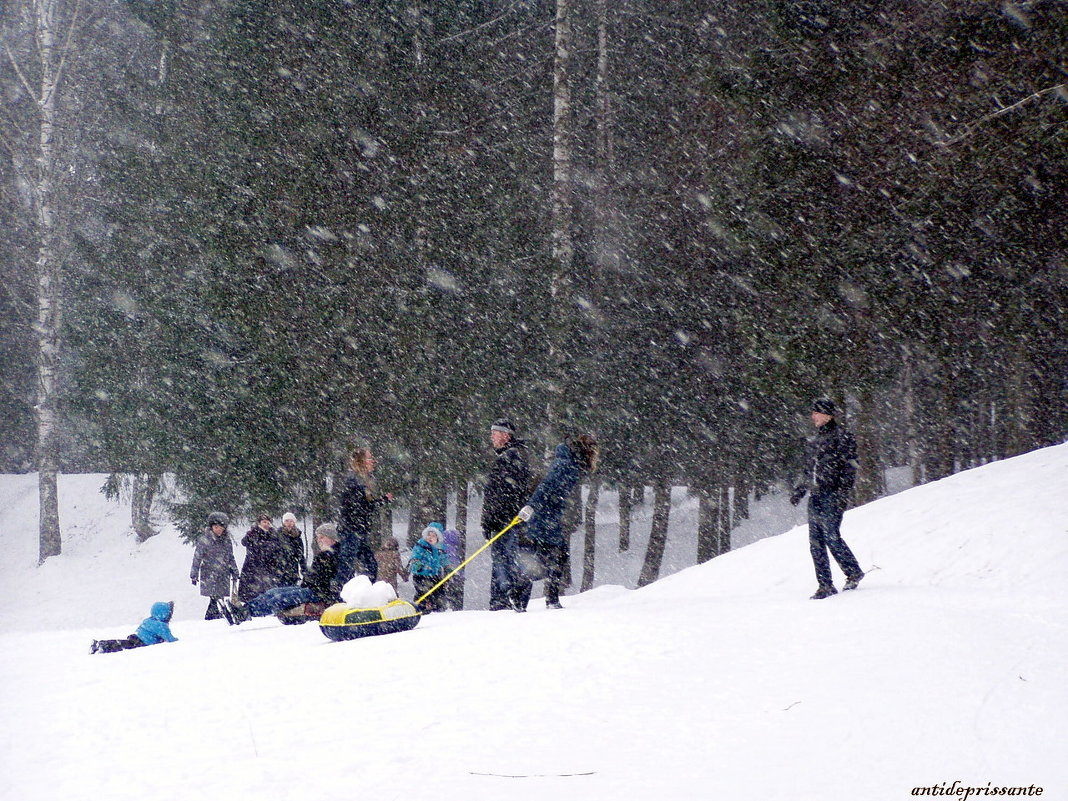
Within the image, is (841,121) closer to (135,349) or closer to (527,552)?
(527,552)

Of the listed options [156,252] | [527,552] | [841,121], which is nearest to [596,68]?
[841,121]

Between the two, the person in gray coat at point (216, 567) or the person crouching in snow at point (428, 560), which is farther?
the person in gray coat at point (216, 567)

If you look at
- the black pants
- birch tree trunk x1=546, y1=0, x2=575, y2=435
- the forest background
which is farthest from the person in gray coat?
birch tree trunk x1=546, y1=0, x2=575, y2=435

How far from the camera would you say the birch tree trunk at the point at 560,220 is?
1443 cm

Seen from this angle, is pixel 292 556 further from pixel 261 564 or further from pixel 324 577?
pixel 324 577

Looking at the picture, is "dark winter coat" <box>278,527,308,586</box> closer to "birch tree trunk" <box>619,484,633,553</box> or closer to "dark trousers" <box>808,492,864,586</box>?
"dark trousers" <box>808,492,864,586</box>

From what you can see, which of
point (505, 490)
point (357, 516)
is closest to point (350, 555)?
point (357, 516)

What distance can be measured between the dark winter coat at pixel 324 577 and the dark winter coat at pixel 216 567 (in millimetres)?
3676

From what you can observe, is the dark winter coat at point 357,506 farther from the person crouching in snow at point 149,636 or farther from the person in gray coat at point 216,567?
the person in gray coat at point 216,567

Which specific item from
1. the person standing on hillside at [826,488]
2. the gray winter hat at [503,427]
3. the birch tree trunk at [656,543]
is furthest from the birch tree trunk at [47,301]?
the person standing on hillside at [826,488]

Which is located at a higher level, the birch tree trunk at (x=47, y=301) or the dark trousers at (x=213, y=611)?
the birch tree trunk at (x=47, y=301)

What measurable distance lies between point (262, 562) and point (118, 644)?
341 centimetres

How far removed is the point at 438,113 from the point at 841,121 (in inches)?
261

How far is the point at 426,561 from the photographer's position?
36.7 feet
